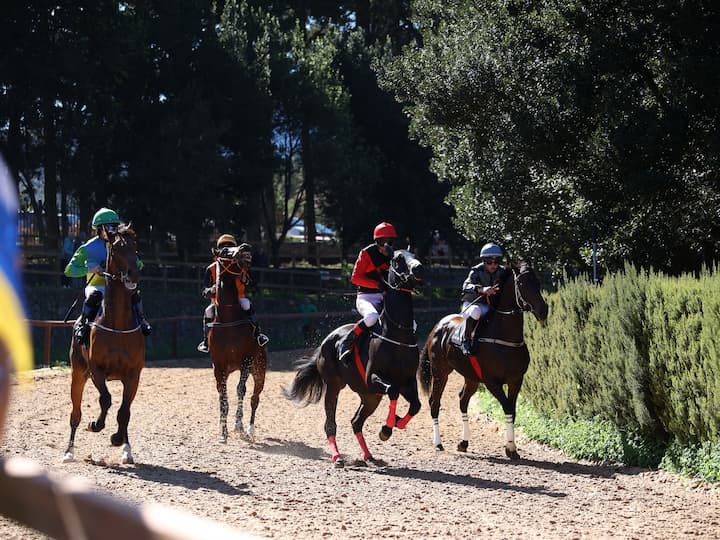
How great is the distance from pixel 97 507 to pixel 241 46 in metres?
33.9

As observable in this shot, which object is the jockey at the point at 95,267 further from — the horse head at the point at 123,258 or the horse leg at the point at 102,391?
the horse leg at the point at 102,391

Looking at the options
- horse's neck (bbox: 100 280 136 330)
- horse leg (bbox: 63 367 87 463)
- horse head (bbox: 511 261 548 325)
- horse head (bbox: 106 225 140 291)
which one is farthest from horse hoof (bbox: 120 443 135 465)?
horse head (bbox: 511 261 548 325)

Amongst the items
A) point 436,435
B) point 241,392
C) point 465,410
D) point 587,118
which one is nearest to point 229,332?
point 241,392

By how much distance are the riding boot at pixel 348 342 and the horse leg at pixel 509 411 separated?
71.7 inches

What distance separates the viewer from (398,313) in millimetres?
10523

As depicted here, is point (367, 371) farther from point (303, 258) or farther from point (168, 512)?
point (303, 258)

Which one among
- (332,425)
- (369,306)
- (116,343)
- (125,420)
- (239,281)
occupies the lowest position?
(332,425)

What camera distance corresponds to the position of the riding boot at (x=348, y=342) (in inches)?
430

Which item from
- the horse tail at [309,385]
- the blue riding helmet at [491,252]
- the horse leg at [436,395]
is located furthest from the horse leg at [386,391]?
the blue riding helmet at [491,252]

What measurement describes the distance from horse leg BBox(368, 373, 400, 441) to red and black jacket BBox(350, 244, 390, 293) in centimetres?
107

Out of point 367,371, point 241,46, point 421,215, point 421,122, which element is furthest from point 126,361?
point 421,215

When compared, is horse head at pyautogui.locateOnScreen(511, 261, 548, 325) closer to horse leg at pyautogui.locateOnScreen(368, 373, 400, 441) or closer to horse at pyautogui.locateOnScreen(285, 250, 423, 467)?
horse at pyautogui.locateOnScreen(285, 250, 423, 467)

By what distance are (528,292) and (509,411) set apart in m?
1.39

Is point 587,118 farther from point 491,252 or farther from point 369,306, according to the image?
point 369,306
